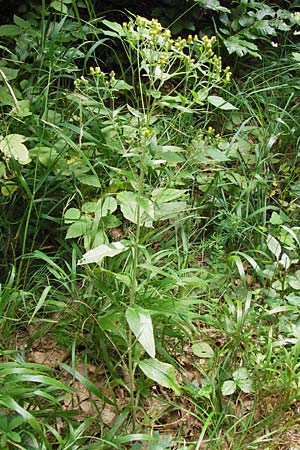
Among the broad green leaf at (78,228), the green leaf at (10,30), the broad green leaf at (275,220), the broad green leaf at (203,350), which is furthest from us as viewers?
the green leaf at (10,30)

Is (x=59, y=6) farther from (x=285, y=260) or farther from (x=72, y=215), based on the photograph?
(x=285, y=260)

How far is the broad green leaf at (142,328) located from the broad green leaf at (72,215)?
69 centimetres

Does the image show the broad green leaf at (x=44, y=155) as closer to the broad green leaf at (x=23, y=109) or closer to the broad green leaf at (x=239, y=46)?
the broad green leaf at (x=23, y=109)

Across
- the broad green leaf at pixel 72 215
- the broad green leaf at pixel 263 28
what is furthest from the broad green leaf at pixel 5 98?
the broad green leaf at pixel 263 28

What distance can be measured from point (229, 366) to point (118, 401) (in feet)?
1.26

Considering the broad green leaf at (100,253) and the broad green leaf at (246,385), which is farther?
the broad green leaf at (246,385)

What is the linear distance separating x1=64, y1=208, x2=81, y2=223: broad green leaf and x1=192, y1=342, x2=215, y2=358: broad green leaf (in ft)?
2.00

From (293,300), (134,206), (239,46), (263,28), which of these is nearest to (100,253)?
(134,206)

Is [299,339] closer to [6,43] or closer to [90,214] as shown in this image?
[90,214]

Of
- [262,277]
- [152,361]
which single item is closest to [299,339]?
[262,277]

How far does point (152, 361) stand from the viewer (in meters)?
1.62

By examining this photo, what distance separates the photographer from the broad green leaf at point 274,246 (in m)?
2.23

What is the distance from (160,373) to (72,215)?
751mm

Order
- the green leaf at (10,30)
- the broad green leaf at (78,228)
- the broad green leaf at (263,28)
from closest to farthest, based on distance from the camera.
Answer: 1. the broad green leaf at (78,228)
2. the green leaf at (10,30)
3. the broad green leaf at (263,28)
